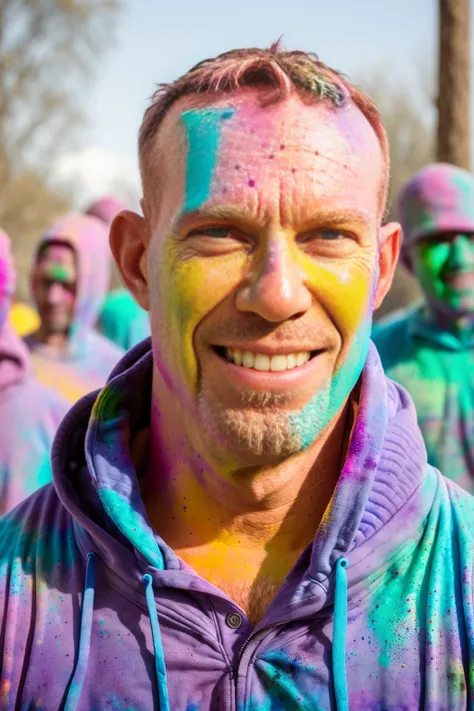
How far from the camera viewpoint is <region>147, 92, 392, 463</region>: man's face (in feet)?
6.51

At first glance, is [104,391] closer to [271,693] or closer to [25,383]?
[271,693]

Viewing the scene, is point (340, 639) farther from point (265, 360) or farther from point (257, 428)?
point (265, 360)

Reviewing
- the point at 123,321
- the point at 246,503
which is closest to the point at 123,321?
the point at 123,321

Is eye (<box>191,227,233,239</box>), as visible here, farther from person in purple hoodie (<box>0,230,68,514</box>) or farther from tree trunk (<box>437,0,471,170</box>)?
tree trunk (<box>437,0,471,170</box>)

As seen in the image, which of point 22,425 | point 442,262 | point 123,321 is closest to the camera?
point 22,425

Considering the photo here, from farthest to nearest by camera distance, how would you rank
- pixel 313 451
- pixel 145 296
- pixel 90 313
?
pixel 90 313
pixel 145 296
pixel 313 451

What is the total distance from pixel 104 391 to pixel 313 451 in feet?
1.81

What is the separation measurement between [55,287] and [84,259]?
1.03 ft

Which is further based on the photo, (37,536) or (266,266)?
(37,536)

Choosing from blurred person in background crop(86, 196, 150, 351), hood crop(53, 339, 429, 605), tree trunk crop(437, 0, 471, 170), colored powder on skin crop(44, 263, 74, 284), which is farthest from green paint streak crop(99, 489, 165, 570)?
blurred person in background crop(86, 196, 150, 351)

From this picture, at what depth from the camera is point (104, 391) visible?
2.35 meters

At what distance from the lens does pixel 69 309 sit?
711cm

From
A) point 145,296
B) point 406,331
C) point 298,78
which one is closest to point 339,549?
point 145,296

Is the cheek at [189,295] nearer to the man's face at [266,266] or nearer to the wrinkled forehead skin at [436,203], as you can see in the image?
the man's face at [266,266]
